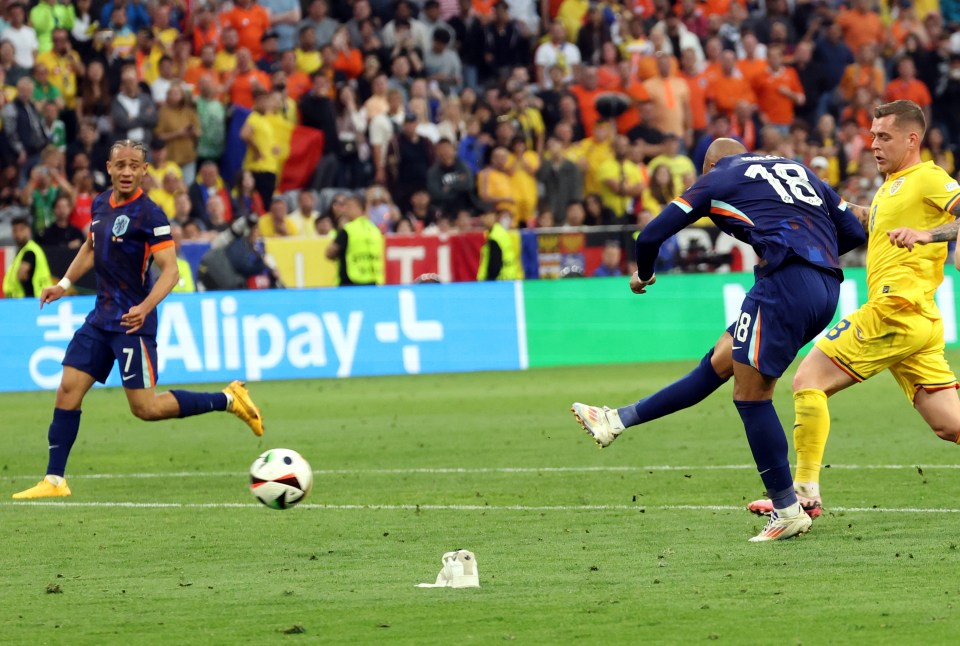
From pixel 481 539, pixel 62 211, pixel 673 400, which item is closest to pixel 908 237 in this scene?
pixel 673 400

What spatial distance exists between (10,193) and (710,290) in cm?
938

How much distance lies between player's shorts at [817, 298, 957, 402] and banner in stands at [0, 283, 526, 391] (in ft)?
38.7

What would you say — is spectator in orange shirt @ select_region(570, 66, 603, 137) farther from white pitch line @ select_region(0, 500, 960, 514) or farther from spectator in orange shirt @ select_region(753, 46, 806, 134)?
white pitch line @ select_region(0, 500, 960, 514)

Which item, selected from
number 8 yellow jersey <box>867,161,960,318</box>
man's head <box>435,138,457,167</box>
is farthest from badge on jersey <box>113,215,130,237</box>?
man's head <box>435,138,457,167</box>

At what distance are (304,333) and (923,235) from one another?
42.4 ft

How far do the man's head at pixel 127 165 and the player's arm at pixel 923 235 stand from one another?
523 cm

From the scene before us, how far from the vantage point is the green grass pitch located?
21.0 ft

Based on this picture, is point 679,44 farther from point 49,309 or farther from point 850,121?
point 49,309

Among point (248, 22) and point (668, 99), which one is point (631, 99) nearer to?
point (668, 99)

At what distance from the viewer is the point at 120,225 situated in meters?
11.2

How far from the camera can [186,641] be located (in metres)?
6.17

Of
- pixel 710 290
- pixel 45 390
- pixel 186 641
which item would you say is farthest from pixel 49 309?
pixel 186 641

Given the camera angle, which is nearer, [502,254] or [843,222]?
[843,222]

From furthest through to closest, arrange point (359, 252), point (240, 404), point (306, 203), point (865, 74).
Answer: point (865, 74) → point (306, 203) → point (359, 252) → point (240, 404)
